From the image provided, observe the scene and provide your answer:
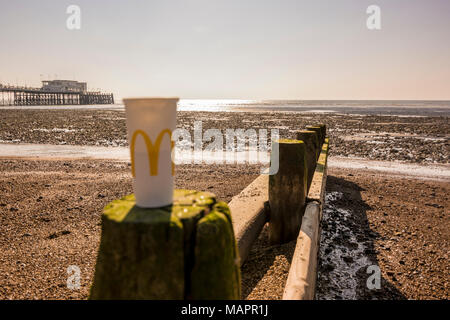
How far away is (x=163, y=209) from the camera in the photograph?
1.52 m

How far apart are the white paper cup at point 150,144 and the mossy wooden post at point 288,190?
8.22 feet

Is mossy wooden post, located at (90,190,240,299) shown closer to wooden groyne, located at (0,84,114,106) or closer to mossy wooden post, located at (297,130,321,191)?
mossy wooden post, located at (297,130,321,191)

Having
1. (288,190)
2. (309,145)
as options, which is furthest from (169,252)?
(309,145)

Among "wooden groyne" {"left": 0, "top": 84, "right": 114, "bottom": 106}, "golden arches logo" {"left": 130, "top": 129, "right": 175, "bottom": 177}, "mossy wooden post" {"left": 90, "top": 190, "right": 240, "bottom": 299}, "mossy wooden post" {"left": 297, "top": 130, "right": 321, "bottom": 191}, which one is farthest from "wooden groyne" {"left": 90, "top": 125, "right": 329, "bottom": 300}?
"wooden groyne" {"left": 0, "top": 84, "right": 114, "bottom": 106}

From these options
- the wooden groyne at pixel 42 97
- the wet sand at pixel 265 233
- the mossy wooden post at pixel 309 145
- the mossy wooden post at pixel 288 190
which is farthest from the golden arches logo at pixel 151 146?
the wooden groyne at pixel 42 97

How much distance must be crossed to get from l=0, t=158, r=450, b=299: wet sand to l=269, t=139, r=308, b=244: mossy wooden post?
221 millimetres

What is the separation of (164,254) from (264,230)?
340 cm

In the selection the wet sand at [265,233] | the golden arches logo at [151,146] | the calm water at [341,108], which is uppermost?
the calm water at [341,108]

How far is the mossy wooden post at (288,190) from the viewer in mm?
3793

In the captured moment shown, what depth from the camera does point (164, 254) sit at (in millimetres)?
1374

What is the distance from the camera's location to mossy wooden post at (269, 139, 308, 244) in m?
3.79

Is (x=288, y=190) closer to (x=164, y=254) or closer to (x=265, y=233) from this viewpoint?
(x=265, y=233)

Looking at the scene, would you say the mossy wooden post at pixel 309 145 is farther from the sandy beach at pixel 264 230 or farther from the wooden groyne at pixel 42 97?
the wooden groyne at pixel 42 97

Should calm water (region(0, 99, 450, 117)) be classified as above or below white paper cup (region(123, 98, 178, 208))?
above
